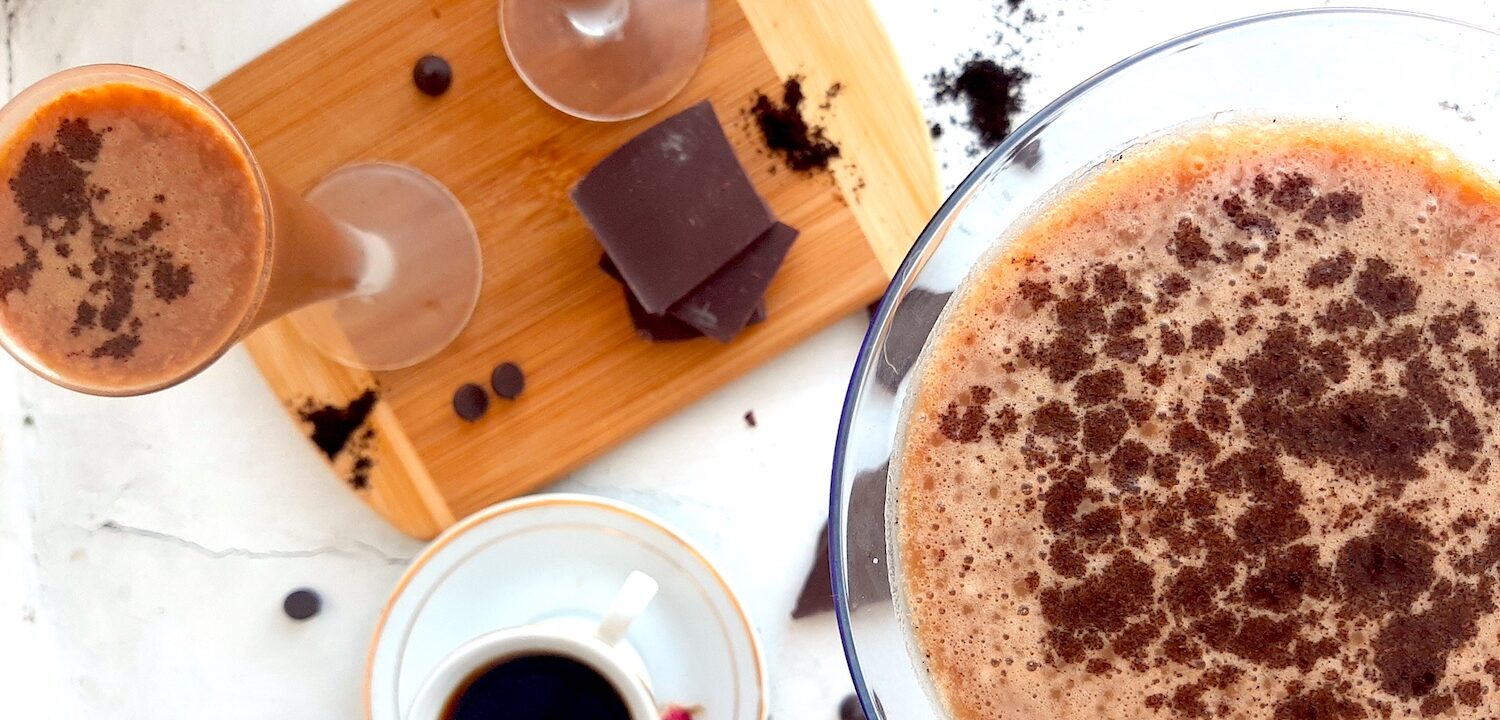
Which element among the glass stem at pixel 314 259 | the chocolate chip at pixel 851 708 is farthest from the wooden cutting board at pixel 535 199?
the chocolate chip at pixel 851 708

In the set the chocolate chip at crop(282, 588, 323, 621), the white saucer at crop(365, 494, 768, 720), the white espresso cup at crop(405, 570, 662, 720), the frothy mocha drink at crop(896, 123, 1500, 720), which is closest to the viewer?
the frothy mocha drink at crop(896, 123, 1500, 720)

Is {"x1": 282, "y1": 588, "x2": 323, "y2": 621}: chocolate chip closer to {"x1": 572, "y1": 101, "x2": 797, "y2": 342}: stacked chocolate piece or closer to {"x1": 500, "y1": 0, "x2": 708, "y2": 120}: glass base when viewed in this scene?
{"x1": 572, "y1": 101, "x2": 797, "y2": 342}: stacked chocolate piece

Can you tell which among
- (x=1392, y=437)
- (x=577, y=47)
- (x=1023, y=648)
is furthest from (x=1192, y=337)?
(x=577, y=47)

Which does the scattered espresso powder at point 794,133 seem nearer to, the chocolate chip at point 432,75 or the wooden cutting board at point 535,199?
the wooden cutting board at point 535,199

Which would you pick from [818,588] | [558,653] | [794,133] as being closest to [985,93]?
[794,133]

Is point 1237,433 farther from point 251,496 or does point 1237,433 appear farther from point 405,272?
Answer: point 251,496

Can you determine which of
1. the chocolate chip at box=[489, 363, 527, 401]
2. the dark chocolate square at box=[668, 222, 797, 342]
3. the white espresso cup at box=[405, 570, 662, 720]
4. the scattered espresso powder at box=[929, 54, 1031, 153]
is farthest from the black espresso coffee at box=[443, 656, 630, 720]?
the scattered espresso powder at box=[929, 54, 1031, 153]

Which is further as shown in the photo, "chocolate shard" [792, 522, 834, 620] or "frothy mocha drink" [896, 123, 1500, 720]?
"chocolate shard" [792, 522, 834, 620]

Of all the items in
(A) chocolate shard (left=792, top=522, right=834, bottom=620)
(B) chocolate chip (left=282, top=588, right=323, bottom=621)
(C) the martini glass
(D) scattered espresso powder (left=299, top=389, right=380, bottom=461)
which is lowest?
(A) chocolate shard (left=792, top=522, right=834, bottom=620)
